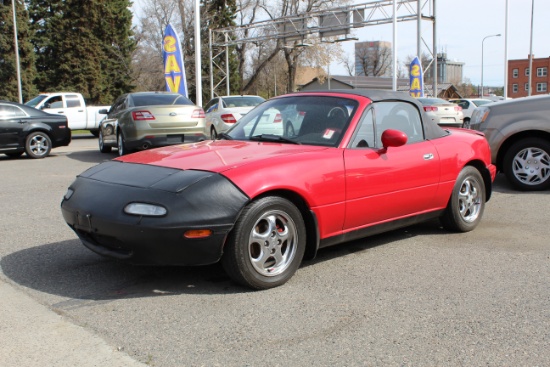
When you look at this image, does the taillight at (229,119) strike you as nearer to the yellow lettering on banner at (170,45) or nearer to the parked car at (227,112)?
the parked car at (227,112)

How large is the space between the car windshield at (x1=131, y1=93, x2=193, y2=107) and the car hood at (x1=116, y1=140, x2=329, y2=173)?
7.99 metres

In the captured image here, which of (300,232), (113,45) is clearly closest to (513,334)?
(300,232)

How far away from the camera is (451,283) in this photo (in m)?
4.36

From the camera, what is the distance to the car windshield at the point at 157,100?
1291cm

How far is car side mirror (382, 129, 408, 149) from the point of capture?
4.89 meters

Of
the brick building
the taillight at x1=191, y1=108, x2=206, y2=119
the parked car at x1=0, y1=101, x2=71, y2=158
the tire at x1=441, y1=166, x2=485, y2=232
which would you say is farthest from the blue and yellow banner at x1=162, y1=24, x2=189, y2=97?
the brick building

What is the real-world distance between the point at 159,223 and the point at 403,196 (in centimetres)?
232

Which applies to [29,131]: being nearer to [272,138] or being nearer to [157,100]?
[157,100]

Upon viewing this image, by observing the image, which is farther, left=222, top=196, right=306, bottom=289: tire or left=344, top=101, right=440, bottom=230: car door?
left=344, top=101, right=440, bottom=230: car door

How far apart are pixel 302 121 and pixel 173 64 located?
47.2 feet

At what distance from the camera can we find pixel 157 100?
13055mm

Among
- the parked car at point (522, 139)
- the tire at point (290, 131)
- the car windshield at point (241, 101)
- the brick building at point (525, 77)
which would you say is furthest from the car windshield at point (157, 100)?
the brick building at point (525, 77)

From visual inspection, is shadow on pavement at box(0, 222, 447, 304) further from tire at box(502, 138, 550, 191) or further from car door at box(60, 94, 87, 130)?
car door at box(60, 94, 87, 130)

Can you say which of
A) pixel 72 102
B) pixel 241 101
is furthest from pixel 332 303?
pixel 72 102
